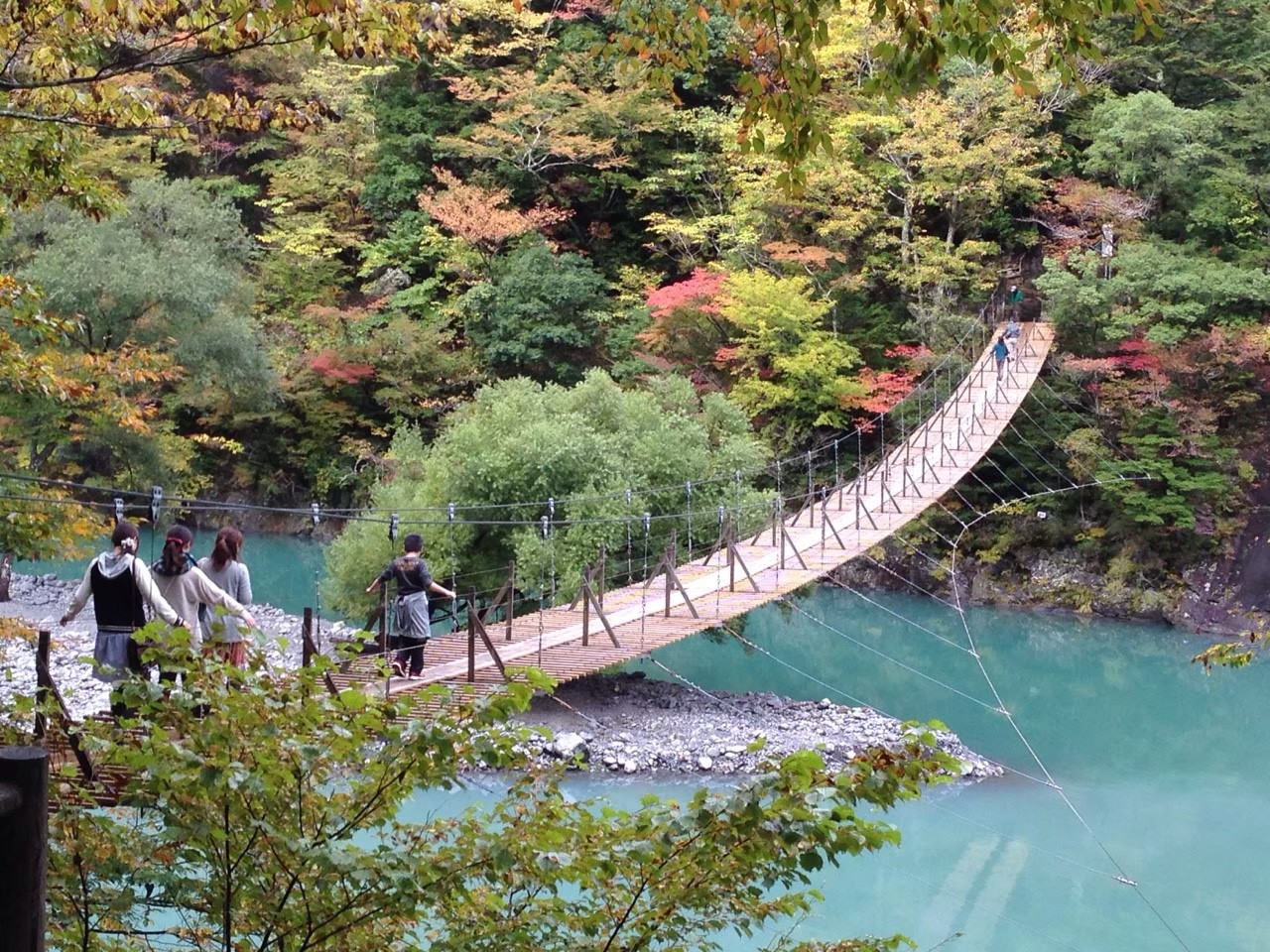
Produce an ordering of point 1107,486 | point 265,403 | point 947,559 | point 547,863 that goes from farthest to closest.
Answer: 1. point 265,403
2. point 947,559
3. point 1107,486
4. point 547,863

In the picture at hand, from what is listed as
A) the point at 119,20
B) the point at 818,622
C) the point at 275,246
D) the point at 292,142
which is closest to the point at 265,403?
the point at 275,246

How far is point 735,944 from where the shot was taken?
6.06 metres

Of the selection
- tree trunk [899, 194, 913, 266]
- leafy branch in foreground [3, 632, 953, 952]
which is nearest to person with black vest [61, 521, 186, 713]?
leafy branch in foreground [3, 632, 953, 952]

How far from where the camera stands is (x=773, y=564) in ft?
28.1

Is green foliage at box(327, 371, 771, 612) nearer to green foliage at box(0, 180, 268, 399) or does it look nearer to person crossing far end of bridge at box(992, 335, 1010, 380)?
green foliage at box(0, 180, 268, 399)

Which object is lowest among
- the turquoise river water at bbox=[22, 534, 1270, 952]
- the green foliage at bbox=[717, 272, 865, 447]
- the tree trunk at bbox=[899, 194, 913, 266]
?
the turquoise river water at bbox=[22, 534, 1270, 952]

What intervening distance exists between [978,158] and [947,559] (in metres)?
3.88

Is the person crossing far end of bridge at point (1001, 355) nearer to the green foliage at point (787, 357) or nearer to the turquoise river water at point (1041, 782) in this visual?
the green foliage at point (787, 357)

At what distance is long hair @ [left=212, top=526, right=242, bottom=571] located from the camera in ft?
11.3

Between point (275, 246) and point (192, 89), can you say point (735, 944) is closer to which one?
point (275, 246)

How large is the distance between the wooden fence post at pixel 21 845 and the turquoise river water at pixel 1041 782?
183 inches

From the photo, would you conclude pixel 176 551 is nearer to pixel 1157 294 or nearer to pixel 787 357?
pixel 787 357

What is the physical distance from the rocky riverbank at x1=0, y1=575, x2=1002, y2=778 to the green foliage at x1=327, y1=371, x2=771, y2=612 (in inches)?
34.1

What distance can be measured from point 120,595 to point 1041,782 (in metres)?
6.70
